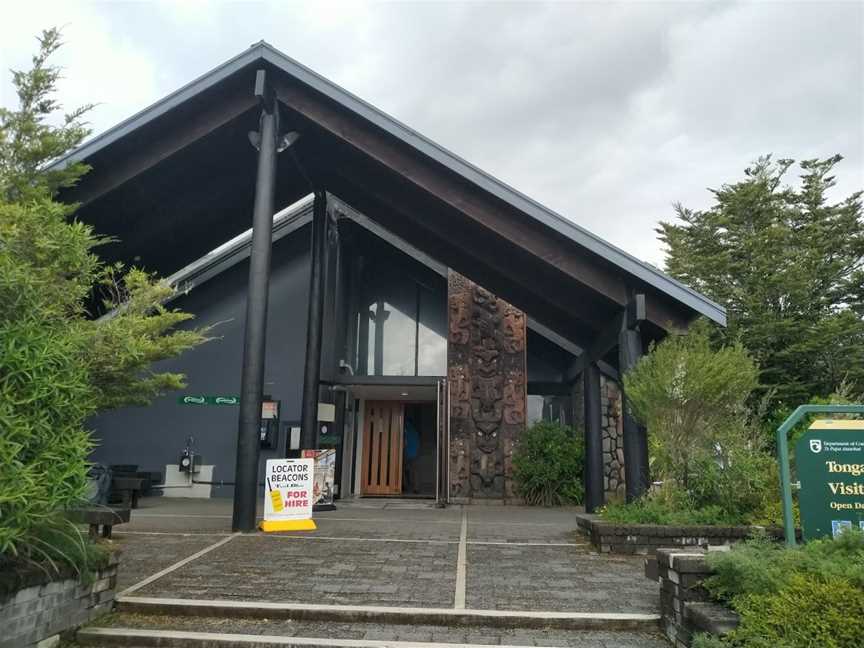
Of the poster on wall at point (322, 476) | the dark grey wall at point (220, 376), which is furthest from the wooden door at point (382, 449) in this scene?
the poster on wall at point (322, 476)

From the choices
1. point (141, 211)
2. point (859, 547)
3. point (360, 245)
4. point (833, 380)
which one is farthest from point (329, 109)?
point (833, 380)

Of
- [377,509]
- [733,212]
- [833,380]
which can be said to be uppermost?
[733,212]

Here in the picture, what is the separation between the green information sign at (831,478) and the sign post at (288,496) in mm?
6252

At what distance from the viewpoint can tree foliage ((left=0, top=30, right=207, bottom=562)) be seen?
3.41m

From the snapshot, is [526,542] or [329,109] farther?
[329,109]

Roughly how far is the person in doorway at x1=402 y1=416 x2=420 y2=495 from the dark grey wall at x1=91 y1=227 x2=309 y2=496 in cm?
362

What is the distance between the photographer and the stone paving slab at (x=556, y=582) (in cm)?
475

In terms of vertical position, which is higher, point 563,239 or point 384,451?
point 563,239

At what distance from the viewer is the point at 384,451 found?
15.7m

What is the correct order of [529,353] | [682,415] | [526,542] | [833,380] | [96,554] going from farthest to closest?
[833,380] < [529,353] < [526,542] < [682,415] < [96,554]

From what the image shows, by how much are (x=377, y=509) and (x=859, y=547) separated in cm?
907

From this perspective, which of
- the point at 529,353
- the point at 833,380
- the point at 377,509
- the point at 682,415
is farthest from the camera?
the point at 833,380

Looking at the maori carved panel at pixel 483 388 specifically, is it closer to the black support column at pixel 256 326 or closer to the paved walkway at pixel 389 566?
the paved walkway at pixel 389 566

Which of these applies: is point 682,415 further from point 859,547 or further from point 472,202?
point 472,202
